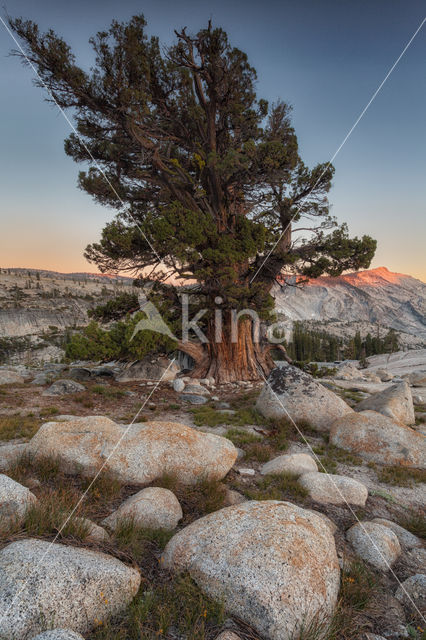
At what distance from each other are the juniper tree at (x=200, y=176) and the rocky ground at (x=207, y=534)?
869 cm

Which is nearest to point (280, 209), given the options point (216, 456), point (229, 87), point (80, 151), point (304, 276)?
point (304, 276)

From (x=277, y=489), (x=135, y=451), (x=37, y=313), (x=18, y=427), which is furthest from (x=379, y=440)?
(x=37, y=313)

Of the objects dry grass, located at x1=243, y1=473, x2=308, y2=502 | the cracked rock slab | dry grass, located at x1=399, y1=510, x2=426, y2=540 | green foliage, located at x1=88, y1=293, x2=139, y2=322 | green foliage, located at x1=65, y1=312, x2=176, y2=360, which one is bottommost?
dry grass, located at x1=399, y1=510, x2=426, y2=540

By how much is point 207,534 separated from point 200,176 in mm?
16382

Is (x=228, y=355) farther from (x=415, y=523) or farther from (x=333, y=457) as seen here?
(x=415, y=523)

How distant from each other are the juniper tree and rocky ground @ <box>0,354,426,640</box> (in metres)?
8.69

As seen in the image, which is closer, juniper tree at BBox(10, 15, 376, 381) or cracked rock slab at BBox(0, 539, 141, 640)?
cracked rock slab at BBox(0, 539, 141, 640)

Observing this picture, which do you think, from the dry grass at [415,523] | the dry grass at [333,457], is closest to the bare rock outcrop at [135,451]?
the dry grass at [333,457]

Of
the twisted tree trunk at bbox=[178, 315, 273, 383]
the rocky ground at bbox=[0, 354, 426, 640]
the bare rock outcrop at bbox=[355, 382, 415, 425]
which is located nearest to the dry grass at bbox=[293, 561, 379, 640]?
the rocky ground at bbox=[0, 354, 426, 640]

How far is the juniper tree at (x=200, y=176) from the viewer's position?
1252 cm

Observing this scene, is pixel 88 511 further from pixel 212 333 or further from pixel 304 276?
pixel 304 276

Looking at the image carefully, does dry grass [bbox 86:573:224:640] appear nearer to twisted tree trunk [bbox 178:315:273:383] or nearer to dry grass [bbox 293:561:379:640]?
dry grass [bbox 293:561:379:640]

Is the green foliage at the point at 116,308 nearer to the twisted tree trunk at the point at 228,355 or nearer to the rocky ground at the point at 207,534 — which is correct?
the twisted tree trunk at the point at 228,355

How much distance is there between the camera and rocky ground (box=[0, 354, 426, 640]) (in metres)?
2.40
